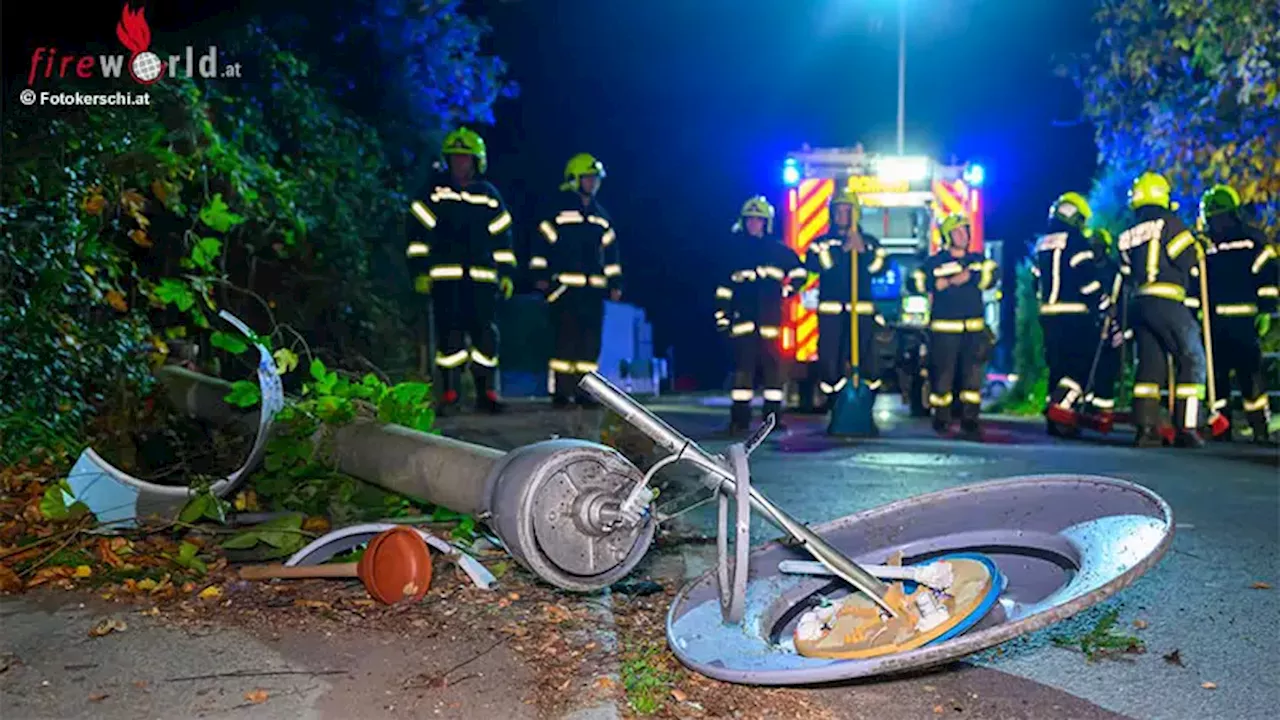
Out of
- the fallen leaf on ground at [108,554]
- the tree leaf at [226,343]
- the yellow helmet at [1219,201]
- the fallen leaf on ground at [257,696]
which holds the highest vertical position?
the yellow helmet at [1219,201]

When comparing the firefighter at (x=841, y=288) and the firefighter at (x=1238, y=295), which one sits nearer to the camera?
the firefighter at (x=1238, y=295)

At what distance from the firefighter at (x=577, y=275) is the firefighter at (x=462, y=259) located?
0.55 metres

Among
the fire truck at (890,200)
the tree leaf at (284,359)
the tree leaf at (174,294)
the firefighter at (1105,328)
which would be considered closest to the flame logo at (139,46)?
the tree leaf at (174,294)

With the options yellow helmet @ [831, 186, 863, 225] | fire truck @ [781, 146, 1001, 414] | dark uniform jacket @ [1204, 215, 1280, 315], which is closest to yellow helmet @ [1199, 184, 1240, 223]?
dark uniform jacket @ [1204, 215, 1280, 315]

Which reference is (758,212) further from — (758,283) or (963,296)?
(963,296)

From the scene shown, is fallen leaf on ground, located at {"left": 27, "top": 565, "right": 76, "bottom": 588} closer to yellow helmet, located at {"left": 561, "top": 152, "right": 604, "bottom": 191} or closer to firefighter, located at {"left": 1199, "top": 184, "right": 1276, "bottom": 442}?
yellow helmet, located at {"left": 561, "top": 152, "right": 604, "bottom": 191}

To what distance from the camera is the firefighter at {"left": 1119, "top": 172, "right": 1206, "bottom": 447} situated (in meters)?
7.94

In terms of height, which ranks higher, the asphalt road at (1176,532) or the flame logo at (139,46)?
the flame logo at (139,46)

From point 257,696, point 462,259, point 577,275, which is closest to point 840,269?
point 577,275

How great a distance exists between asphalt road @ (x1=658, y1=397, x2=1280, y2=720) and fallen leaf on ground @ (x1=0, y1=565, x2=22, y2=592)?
2.56m

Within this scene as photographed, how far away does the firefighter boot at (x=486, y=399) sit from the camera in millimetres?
7895

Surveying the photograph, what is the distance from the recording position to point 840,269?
926 centimetres

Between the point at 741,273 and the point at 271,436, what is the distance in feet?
19.0

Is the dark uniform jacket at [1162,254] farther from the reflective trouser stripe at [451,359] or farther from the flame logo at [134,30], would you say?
the flame logo at [134,30]
